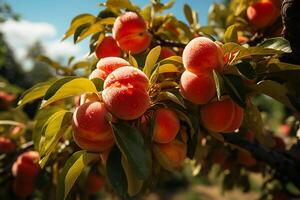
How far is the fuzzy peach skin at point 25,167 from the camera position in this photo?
1.35 metres

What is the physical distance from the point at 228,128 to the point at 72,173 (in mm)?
319

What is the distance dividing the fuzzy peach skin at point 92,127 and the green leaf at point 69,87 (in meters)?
0.03

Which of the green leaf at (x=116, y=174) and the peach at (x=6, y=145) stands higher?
the green leaf at (x=116, y=174)

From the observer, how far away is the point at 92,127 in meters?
0.63

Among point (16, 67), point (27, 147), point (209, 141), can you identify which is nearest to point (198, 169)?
point (209, 141)

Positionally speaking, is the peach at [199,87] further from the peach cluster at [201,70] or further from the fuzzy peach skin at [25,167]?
the fuzzy peach skin at [25,167]

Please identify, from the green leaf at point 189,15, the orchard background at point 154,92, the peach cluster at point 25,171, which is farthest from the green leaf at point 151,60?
the peach cluster at point 25,171

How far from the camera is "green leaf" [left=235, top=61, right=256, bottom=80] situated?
65 cm

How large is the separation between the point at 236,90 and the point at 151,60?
0.61 feet

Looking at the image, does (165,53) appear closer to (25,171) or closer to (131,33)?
(131,33)

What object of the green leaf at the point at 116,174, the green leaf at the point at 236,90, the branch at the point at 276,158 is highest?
the green leaf at the point at 236,90

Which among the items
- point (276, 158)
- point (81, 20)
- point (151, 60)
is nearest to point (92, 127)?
point (151, 60)

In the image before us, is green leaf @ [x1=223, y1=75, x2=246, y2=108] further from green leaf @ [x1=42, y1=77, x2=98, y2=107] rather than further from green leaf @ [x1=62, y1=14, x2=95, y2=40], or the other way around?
green leaf @ [x1=62, y1=14, x2=95, y2=40]

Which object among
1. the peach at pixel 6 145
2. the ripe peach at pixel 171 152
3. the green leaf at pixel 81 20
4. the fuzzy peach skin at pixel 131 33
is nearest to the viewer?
the ripe peach at pixel 171 152
